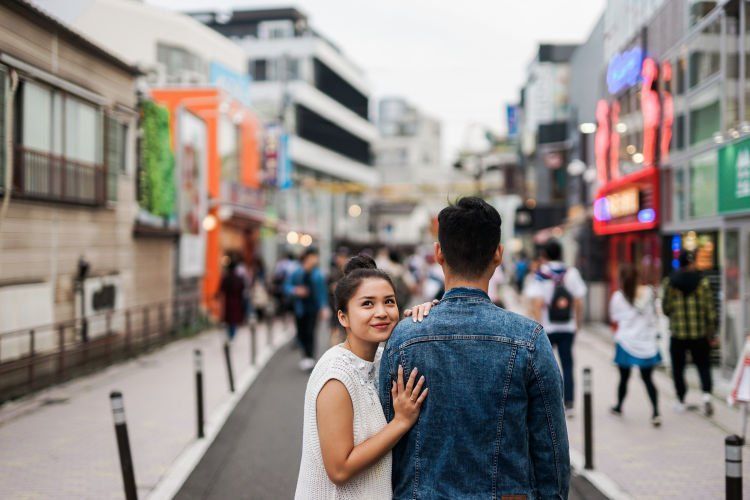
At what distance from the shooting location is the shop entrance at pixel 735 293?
11.4 m

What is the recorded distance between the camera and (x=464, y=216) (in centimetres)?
279

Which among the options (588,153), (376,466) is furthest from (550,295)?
(588,153)

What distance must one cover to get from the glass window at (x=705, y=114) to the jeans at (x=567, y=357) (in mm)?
5139

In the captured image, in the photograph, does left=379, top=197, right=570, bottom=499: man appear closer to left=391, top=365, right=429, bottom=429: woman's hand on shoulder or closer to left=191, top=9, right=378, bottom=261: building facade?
left=391, top=365, right=429, bottom=429: woman's hand on shoulder

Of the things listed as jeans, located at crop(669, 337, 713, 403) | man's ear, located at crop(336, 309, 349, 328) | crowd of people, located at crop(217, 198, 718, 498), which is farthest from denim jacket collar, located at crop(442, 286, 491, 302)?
jeans, located at crop(669, 337, 713, 403)

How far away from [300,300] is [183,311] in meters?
9.28

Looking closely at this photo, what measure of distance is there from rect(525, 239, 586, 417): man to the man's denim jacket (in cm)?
696

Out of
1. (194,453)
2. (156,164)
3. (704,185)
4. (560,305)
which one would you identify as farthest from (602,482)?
(156,164)

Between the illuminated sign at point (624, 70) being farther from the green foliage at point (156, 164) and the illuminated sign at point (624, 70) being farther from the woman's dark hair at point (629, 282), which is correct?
the green foliage at point (156, 164)

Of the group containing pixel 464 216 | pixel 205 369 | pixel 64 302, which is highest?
pixel 464 216

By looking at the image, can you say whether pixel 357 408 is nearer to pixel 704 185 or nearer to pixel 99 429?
pixel 99 429

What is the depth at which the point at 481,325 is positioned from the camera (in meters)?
2.75

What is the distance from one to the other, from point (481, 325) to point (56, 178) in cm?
1217

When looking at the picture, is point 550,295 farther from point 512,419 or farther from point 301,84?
point 301,84
